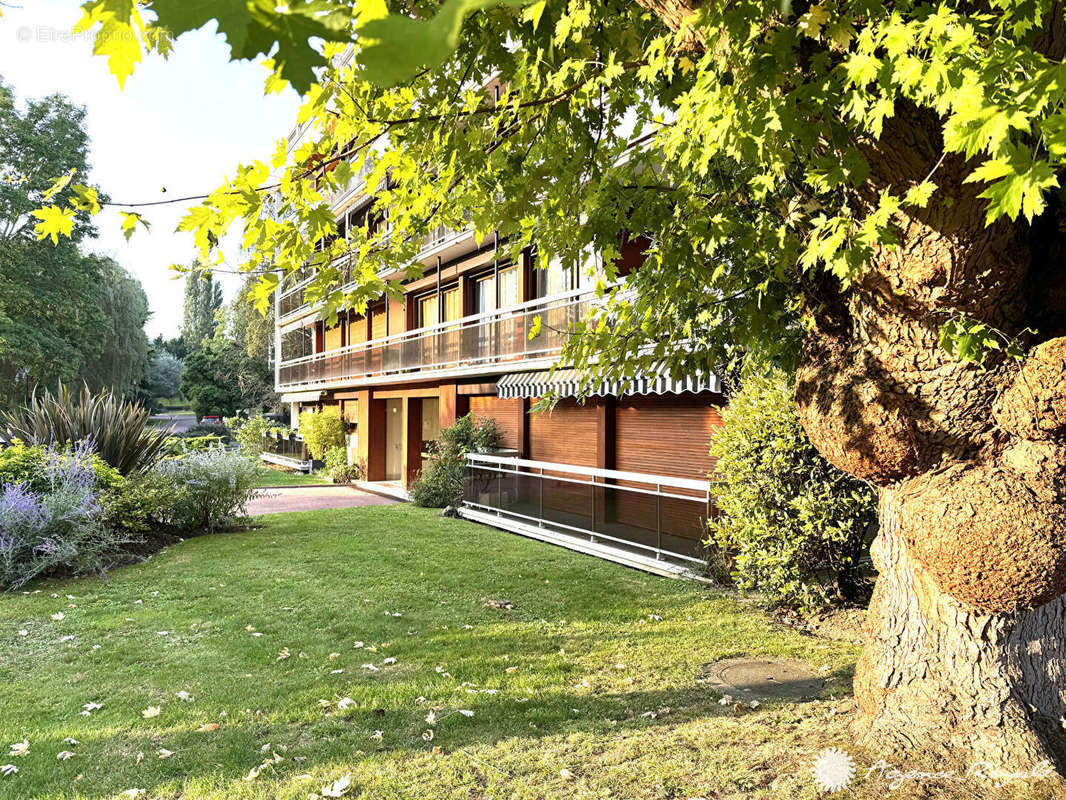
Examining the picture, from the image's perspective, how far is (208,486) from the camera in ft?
43.3

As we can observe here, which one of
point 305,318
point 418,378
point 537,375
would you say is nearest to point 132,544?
point 537,375

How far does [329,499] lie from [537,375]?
8.43 m

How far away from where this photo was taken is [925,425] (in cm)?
364

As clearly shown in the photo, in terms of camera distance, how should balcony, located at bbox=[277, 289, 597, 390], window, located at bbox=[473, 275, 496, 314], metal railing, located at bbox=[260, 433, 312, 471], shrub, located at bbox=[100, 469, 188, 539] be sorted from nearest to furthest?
1. shrub, located at bbox=[100, 469, 188, 539]
2. balcony, located at bbox=[277, 289, 597, 390]
3. window, located at bbox=[473, 275, 496, 314]
4. metal railing, located at bbox=[260, 433, 312, 471]

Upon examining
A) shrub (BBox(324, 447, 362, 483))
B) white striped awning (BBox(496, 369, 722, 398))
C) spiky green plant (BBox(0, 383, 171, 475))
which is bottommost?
shrub (BBox(324, 447, 362, 483))

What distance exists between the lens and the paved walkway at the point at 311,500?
17.6 m

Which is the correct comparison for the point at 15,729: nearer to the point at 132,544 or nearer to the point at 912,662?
the point at 912,662

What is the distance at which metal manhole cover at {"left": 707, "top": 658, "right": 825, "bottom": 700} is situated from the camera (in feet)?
17.6

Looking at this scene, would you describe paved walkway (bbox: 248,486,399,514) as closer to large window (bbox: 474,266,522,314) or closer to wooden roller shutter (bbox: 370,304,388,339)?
large window (bbox: 474,266,522,314)

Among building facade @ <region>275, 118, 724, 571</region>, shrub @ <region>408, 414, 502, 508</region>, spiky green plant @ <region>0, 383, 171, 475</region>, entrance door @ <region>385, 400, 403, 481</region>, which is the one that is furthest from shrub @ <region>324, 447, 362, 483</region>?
spiky green plant @ <region>0, 383, 171, 475</region>

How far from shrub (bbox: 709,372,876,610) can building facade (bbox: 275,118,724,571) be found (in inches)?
33.8

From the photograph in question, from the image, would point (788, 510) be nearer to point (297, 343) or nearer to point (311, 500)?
point (311, 500)

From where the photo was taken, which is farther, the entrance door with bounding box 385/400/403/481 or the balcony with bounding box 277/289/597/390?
the entrance door with bounding box 385/400/403/481

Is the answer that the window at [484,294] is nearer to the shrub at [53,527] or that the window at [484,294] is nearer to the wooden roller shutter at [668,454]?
the wooden roller shutter at [668,454]
